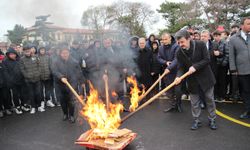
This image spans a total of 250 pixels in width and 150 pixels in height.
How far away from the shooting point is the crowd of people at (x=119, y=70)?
6.07 meters

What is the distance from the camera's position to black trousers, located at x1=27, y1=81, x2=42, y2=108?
7.97m

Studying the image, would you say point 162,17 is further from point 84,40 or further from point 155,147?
point 155,147

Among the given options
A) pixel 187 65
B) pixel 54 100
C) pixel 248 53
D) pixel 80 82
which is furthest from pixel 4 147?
pixel 248 53

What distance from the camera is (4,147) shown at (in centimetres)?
522

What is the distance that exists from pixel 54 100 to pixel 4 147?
3550mm

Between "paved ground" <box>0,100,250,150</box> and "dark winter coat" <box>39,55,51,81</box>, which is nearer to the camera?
"paved ground" <box>0,100,250,150</box>

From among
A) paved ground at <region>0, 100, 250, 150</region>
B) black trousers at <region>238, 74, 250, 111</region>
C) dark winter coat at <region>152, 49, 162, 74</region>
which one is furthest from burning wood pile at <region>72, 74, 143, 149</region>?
dark winter coat at <region>152, 49, 162, 74</region>

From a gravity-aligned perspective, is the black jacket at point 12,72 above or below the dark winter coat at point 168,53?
below

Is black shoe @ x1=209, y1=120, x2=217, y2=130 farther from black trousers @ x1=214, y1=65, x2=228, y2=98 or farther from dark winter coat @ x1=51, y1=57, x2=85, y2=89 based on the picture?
dark winter coat @ x1=51, y1=57, x2=85, y2=89

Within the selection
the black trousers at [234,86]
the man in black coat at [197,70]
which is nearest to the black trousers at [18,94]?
the man in black coat at [197,70]

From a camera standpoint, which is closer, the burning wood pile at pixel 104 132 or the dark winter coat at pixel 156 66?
the burning wood pile at pixel 104 132

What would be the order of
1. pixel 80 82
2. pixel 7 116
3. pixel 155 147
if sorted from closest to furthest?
1. pixel 155 147
2. pixel 80 82
3. pixel 7 116

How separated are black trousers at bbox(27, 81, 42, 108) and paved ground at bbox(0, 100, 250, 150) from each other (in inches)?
26.2

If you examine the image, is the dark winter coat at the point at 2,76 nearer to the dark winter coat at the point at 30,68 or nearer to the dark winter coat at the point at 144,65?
the dark winter coat at the point at 30,68
